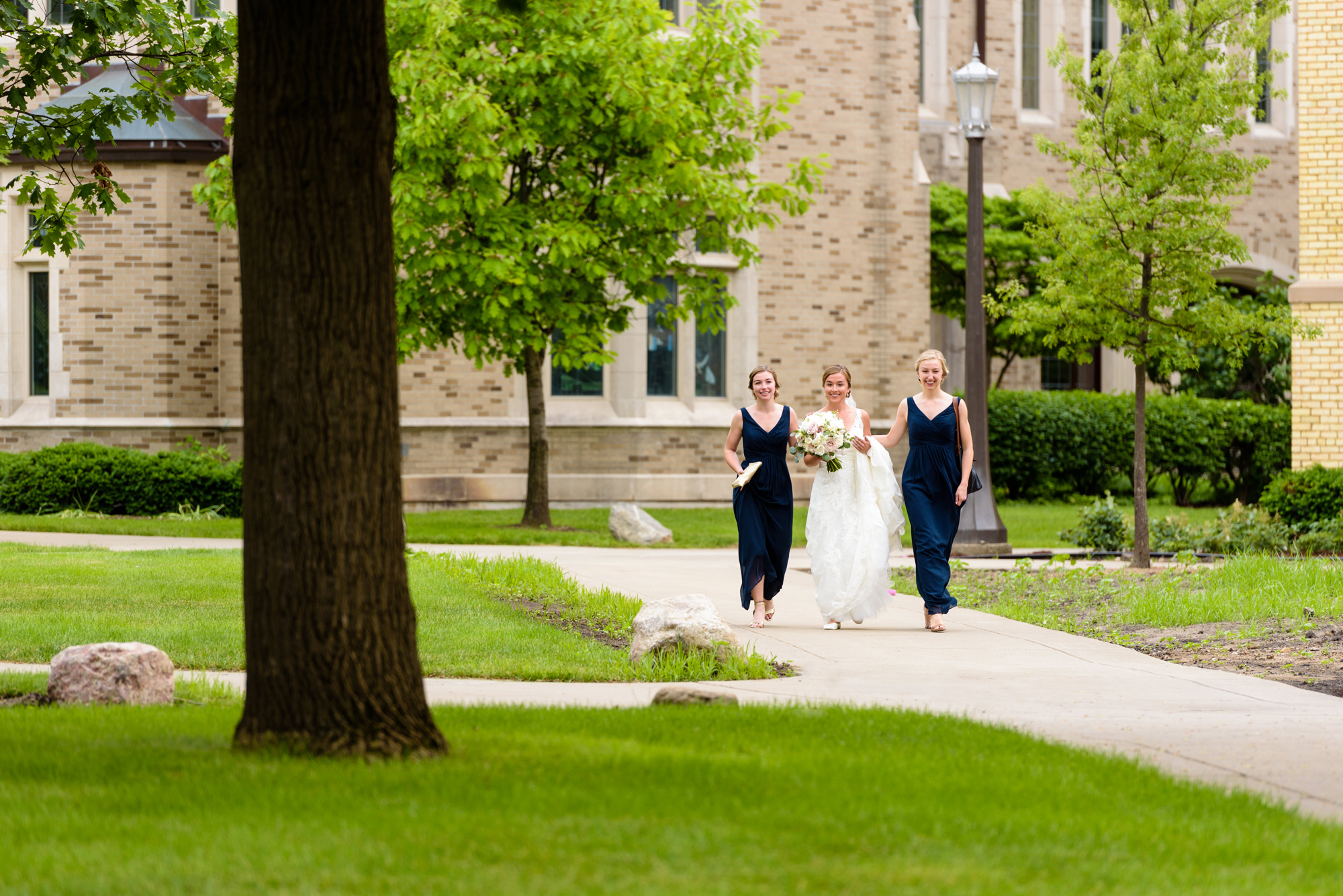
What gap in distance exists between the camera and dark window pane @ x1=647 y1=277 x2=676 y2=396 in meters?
22.6

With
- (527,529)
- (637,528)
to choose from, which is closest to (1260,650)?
(637,528)

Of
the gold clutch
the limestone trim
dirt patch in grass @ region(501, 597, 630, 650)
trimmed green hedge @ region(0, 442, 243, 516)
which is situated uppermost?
the limestone trim

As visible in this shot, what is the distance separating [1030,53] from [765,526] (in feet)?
72.7

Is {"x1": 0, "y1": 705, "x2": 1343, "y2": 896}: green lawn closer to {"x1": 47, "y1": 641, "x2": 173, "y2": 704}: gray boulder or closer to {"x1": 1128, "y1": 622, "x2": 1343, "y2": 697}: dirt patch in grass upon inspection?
{"x1": 47, "y1": 641, "x2": 173, "y2": 704}: gray boulder

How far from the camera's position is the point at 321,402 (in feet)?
15.8

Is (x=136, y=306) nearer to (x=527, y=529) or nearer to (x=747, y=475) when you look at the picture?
(x=527, y=529)

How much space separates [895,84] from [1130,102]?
9481 mm

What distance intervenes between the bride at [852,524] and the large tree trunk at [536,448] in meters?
8.48

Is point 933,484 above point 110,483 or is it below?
above

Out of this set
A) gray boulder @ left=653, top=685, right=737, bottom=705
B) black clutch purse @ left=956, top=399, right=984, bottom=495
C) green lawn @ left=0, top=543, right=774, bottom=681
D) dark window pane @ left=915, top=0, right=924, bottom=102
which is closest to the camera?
gray boulder @ left=653, top=685, right=737, bottom=705

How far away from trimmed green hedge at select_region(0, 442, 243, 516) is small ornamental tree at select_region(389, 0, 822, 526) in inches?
176

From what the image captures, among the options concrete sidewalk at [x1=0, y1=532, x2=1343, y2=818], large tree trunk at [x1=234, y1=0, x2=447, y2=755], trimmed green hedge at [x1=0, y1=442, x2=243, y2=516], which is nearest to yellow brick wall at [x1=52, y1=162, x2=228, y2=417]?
trimmed green hedge at [x1=0, y1=442, x2=243, y2=516]

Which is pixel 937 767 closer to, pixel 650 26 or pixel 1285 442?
pixel 650 26

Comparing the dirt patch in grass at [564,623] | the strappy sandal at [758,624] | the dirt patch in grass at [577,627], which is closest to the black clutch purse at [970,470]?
the strappy sandal at [758,624]
